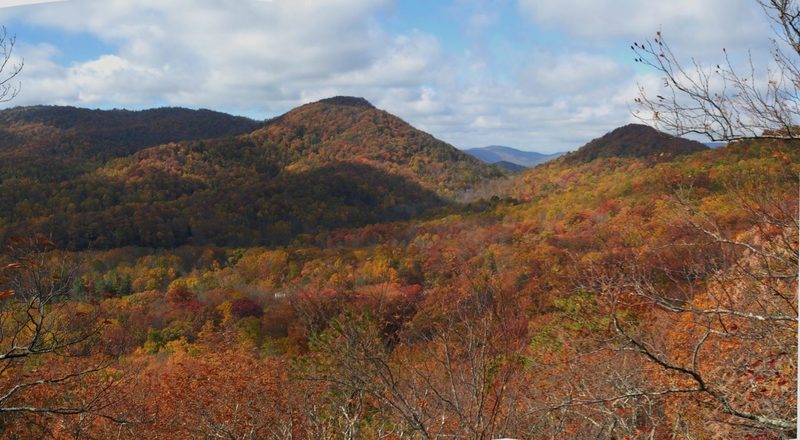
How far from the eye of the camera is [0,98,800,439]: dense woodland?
10.9 ft

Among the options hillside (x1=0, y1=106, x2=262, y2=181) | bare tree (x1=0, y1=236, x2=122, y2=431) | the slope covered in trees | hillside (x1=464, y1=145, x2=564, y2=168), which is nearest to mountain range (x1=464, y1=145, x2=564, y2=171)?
hillside (x1=464, y1=145, x2=564, y2=168)

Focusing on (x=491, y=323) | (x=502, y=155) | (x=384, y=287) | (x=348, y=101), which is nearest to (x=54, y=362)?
(x=384, y=287)

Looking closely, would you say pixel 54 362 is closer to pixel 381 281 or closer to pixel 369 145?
pixel 381 281

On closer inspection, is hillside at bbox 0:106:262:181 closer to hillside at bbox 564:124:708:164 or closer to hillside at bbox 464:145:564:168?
hillside at bbox 564:124:708:164

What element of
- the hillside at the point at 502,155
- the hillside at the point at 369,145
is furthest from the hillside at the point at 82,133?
the hillside at the point at 502,155

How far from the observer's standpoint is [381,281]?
1922 centimetres

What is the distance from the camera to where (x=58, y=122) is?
66312 mm

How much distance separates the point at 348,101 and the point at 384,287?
8694 centimetres

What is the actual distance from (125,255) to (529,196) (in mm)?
33863

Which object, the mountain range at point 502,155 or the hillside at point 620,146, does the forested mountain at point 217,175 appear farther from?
the mountain range at point 502,155

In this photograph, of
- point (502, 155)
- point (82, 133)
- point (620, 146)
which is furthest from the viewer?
point (502, 155)

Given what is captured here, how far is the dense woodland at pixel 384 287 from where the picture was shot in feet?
10.9

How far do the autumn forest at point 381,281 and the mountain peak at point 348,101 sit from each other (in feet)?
2.35

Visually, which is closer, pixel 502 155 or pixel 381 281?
pixel 381 281
